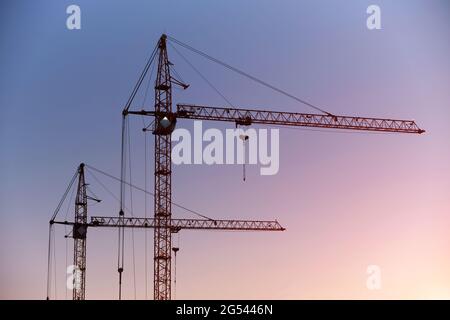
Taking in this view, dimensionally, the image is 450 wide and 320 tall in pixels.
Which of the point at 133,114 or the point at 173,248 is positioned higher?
the point at 133,114

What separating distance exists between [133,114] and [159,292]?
20.2 metres

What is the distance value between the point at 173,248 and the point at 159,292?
210 inches

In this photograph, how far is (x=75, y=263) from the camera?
115000mm

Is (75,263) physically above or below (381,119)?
below
